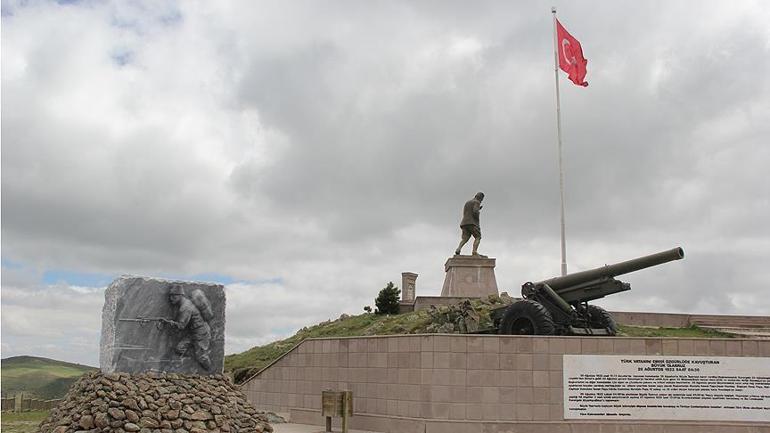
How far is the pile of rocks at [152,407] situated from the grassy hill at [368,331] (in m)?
7.39

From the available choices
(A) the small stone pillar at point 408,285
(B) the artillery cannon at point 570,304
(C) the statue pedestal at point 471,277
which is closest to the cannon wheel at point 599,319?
(B) the artillery cannon at point 570,304

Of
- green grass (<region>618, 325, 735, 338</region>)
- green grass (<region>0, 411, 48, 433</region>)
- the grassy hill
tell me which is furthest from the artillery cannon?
green grass (<region>0, 411, 48, 433</region>)

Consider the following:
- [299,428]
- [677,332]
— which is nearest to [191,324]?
[299,428]

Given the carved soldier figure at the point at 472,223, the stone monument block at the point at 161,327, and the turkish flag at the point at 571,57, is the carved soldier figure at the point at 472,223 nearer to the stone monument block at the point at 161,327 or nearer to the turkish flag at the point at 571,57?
the turkish flag at the point at 571,57

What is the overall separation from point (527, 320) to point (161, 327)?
7294 mm

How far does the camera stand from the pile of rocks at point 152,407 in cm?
1111

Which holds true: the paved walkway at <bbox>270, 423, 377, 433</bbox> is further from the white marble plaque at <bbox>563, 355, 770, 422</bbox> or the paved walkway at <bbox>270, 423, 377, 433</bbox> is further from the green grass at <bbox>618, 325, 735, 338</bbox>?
the green grass at <bbox>618, 325, 735, 338</bbox>

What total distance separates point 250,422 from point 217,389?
886 mm

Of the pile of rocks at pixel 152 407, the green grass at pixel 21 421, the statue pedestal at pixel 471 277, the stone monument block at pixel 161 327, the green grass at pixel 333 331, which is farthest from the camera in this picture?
the statue pedestal at pixel 471 277

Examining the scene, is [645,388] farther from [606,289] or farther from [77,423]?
[77,423]

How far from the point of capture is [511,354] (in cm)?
1309

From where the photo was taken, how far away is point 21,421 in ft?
56.9

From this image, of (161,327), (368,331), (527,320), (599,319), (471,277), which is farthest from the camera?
(471,277)

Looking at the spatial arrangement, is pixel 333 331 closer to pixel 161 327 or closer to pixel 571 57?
pixel 161 327
